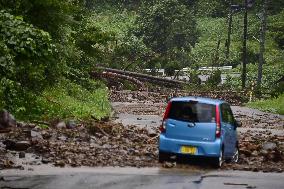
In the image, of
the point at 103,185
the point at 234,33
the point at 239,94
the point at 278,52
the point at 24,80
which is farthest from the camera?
the point at 234,33

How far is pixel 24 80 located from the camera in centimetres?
2094

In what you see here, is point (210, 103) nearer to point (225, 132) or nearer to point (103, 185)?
point (225, 132)

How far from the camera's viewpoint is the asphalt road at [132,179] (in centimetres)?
1132

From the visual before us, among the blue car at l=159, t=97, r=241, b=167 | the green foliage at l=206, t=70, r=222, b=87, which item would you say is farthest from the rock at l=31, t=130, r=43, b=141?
the green foliage at l=206, t=70, r=222, b=87

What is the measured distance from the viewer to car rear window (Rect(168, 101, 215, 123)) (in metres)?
14.1

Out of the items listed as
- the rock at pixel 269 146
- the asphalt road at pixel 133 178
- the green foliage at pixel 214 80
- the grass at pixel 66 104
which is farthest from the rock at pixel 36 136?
the green foliage at pixel 214 80

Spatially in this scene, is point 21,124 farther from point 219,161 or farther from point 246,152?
point 246,152

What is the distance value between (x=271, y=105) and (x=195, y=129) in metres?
25.6

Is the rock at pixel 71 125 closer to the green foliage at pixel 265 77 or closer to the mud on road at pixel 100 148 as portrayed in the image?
the mud on road at pixel 100 148

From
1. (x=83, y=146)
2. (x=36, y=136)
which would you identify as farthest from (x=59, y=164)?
(x=36, y=136)

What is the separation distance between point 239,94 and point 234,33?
3823 centimetres

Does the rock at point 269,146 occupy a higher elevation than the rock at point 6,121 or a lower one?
lower

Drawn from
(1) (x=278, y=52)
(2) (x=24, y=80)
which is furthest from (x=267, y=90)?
(2) (x=24, y=80)

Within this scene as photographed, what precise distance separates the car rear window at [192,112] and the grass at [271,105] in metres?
21.7
